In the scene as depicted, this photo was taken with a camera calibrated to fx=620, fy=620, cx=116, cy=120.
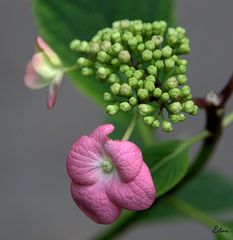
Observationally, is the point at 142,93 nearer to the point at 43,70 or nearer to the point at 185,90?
the point at 185,90

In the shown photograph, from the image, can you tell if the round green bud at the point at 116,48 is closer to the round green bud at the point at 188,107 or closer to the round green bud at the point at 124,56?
the round green bud at the point at 124,56

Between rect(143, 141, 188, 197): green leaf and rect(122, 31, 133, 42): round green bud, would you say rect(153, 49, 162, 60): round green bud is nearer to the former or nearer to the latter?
rect(122, 31, 133, 42): round green bud

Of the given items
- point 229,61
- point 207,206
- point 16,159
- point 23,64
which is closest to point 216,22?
point 229,61

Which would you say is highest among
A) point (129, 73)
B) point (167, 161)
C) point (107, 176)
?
point (129, 73)

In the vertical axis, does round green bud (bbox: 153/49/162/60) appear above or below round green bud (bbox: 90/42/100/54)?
below

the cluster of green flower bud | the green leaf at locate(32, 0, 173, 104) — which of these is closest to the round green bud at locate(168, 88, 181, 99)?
the cluster of green flower bud

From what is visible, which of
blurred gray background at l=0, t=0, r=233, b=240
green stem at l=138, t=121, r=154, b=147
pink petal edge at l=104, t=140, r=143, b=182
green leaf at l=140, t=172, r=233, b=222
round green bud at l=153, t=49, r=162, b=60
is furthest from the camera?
blurred gray background at l=0, t=0, r=233, b=240

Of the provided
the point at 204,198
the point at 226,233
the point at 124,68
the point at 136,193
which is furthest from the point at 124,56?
the point at 204,198

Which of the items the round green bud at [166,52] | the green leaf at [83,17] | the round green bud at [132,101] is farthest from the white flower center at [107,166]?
the green leaf at [83,17]
